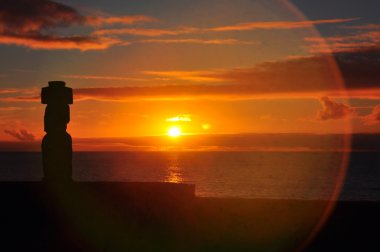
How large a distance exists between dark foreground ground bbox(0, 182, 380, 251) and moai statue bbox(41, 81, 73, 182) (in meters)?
0.79

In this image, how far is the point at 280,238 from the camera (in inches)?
594

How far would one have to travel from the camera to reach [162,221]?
1688 cm

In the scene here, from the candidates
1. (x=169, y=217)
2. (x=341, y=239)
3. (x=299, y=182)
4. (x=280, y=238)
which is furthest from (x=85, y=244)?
(x=299, y=182)

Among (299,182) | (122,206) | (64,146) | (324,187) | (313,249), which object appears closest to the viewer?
(313,249)

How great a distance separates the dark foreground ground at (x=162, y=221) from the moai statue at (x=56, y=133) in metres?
0.79

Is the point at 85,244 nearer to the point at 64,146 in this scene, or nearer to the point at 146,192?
the point at 146,192

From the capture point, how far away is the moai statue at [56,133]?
19.3m

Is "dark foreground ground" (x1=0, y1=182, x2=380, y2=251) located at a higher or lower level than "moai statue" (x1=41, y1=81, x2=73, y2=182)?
lower

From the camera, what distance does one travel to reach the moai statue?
19.3 metres

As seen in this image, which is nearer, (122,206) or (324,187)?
(122,206)

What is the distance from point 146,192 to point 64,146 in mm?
3539

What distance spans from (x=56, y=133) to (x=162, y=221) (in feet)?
16.3

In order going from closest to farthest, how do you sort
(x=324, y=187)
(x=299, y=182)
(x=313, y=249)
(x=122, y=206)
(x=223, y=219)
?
(x=313, y=249), (x=223, y=219), (x=122, y=206), (x=324, y=187), (x=299, y=182)

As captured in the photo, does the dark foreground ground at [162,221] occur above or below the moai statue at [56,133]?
below
